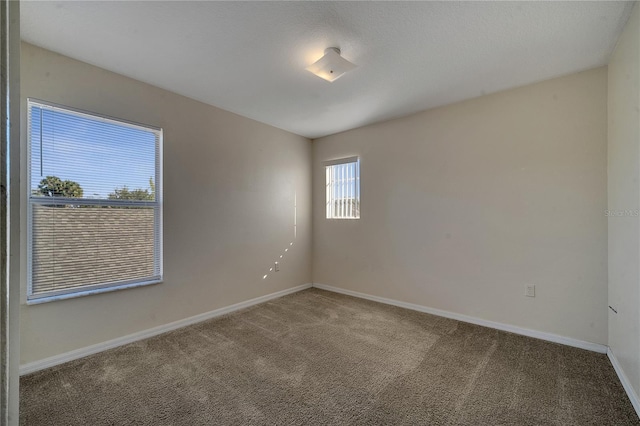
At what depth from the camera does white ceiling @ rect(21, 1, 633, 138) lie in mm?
1756

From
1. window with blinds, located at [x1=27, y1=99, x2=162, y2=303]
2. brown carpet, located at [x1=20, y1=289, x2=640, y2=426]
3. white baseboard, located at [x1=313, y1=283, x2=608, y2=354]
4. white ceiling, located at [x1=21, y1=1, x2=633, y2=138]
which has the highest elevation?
white ceiling, located at [x1=21, y1=1, x2=633, y2=138]

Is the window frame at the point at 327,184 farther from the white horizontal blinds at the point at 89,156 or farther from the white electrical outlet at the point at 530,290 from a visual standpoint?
the white horizontal blinds at the point at 89,156

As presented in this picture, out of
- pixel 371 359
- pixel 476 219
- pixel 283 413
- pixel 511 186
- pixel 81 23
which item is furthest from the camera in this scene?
pixel 476 219

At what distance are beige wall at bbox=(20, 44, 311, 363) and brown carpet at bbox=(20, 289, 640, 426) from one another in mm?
323

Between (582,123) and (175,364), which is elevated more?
(582,123)

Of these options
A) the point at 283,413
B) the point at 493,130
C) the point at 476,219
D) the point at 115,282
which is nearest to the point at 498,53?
the point at 493,130

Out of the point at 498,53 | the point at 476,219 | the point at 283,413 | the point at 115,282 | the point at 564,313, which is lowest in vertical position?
the point at 283,413

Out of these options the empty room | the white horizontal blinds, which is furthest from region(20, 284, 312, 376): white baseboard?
the white horizontal blinds

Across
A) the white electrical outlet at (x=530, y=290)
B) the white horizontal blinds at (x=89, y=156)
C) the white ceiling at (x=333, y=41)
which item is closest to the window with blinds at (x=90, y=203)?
the white horizontal blinds at (x=89, y=156)

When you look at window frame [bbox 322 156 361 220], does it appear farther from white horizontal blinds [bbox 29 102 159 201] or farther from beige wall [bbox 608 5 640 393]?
beige wall [bbox 608 5 640 393]

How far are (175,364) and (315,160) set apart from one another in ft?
11.0

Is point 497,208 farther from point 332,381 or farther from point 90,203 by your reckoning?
point 90,203

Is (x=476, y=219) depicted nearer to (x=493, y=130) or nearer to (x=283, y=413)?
(x=493, y=130)

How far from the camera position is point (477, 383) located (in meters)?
1.95
